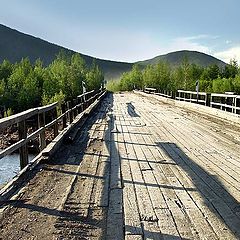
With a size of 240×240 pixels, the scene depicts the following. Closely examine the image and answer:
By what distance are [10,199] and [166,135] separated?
18.1 feet

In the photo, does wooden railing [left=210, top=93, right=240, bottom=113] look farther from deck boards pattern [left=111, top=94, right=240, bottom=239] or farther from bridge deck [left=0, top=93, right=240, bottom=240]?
bridge deck [left=0, top=93, right=240, bottom=240]

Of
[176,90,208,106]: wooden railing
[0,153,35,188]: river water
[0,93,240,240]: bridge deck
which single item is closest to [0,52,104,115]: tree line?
[0,153,35,188]: river water

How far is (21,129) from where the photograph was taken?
5148mm

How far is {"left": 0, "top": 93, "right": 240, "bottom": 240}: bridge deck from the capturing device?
3.23 meters

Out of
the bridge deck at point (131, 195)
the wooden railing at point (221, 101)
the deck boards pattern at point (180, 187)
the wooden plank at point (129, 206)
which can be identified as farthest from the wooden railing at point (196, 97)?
the wooden plank at point (129, 206)

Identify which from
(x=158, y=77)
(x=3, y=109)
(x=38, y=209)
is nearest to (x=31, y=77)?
(x=3, y=109)

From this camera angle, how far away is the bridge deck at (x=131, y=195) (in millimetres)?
3230

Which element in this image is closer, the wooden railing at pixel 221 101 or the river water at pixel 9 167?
the wooden railing at pixel 221 101

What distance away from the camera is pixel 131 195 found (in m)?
4.14

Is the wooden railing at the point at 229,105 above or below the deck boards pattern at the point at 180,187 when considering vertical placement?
above

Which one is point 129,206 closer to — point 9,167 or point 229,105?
point 229,105

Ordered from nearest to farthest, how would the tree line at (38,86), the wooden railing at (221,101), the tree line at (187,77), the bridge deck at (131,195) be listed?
the bridge deck at (131,195) → the wooden railing at (221,101) → the tree line at (187,77) → the tree line at (38,86)

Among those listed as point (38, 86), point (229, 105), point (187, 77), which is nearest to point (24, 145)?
point (229, 105)

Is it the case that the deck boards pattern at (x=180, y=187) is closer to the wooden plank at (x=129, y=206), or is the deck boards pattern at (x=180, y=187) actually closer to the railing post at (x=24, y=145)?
the wooden plank at (x=129, y=206)
